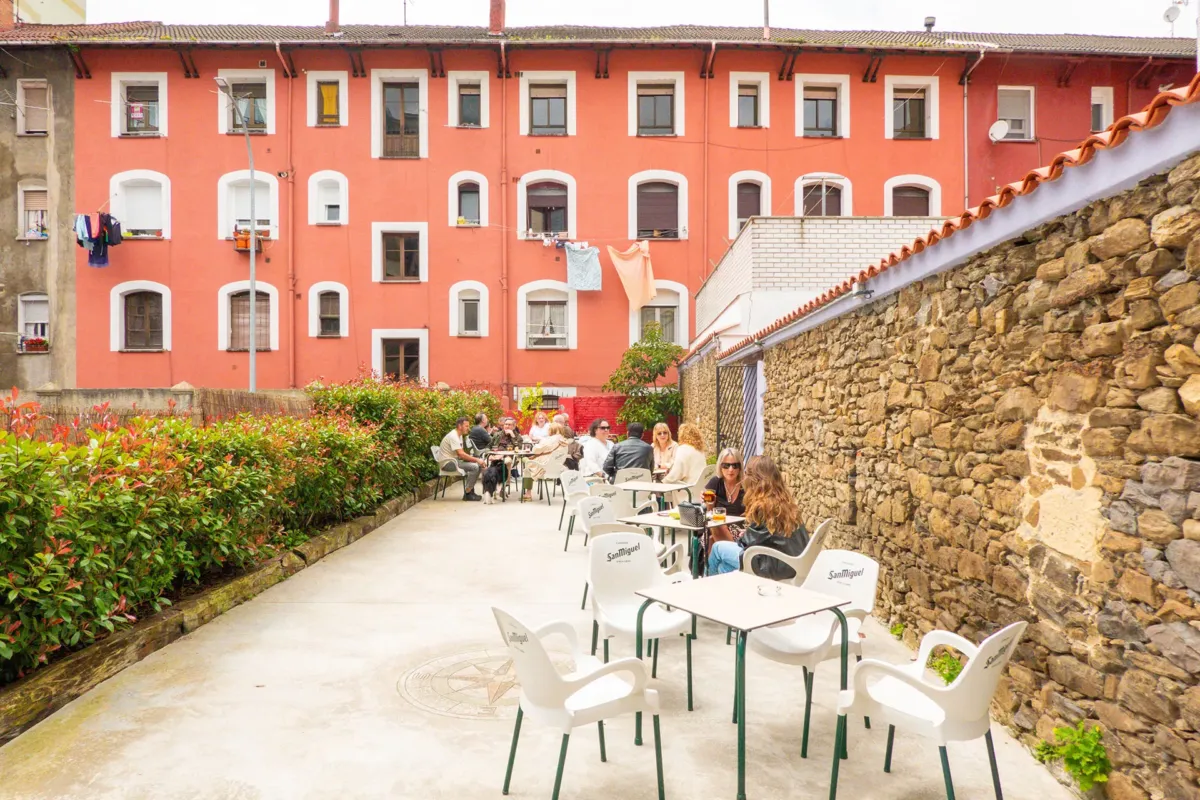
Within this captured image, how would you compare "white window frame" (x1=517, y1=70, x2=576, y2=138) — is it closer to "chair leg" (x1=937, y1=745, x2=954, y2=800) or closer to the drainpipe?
the drainpipe

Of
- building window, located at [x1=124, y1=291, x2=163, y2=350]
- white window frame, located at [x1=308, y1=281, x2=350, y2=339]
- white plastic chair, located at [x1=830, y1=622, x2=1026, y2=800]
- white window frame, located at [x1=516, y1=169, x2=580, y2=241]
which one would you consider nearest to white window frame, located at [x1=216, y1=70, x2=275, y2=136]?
white window frame, located at [x1=308, y1=281, x2=350, y2=339]

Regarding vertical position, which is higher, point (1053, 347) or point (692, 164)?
point (692, 164)

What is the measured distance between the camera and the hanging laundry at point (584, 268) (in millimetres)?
20000

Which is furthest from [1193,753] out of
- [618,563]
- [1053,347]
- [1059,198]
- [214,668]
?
[214,668]

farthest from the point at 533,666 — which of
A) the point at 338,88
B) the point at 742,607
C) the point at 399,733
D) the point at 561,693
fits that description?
the point at 338,88

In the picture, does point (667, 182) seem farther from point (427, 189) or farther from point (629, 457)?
point (629, 457)

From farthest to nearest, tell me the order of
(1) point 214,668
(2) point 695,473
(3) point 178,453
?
(2) point 695,473 → (3) point 178,453 → (1) point 214,668

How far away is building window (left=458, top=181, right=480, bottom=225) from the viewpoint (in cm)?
2056

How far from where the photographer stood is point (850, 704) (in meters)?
3.08

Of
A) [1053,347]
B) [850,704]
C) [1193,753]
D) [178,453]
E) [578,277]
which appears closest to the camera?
[1193,753]

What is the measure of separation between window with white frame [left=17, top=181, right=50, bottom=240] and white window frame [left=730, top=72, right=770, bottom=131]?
1943 cm

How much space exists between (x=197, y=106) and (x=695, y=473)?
19.4 metres

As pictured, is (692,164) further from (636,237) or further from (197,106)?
(197,106)

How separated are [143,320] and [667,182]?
50.5 feet
